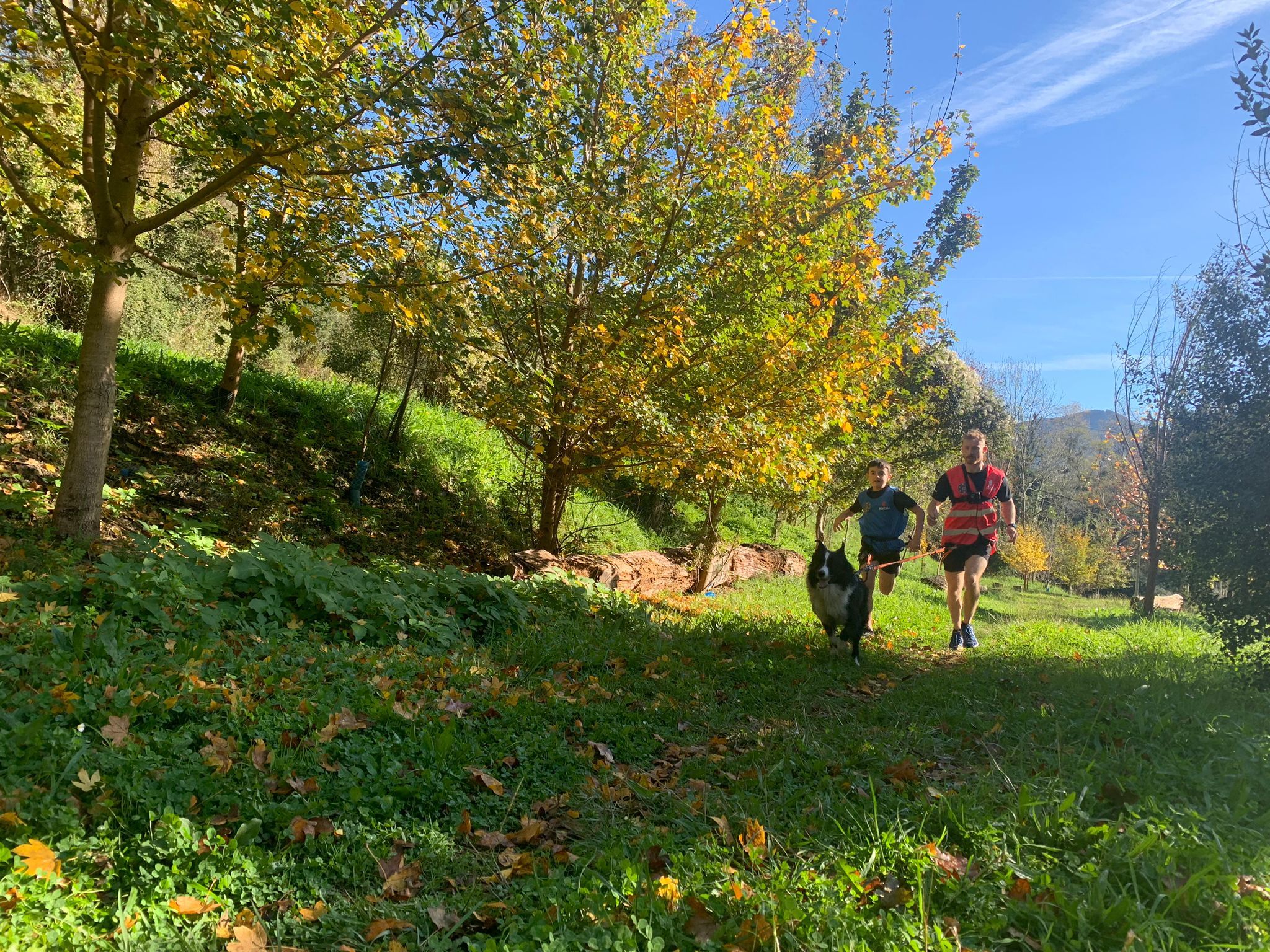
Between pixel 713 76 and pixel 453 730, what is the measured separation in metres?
7.05

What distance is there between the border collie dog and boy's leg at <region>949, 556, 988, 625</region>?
4.31 feet

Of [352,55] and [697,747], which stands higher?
[352,55]

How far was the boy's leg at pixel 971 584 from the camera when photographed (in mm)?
6809

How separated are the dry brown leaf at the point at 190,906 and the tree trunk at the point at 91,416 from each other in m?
4.75

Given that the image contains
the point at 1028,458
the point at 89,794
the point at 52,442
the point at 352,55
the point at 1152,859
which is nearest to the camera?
the point at 1152,859

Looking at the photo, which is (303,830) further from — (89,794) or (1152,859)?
(1152,859)

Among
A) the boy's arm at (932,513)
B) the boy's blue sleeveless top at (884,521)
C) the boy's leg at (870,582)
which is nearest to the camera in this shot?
the boy's leg at (870,582)

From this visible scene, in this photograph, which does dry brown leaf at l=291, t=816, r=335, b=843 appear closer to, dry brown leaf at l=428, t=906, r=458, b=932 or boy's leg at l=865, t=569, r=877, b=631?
dry brown leaf at l=428, t=906, r=458, b=932

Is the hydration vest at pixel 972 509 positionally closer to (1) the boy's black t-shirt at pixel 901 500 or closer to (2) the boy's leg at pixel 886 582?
(1) the boy's black t-shirt at pixel 901 500

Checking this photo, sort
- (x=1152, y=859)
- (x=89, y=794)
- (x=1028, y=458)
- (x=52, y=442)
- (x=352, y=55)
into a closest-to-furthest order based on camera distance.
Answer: (x=1152, y=859)
(x=89, y=794)
(x=352, y=55)
(x=52, y=442)
(x=1028, y=458)

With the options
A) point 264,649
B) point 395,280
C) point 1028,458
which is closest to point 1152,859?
point 264,649

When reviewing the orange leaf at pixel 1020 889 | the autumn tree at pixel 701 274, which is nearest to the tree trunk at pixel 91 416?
the autumn tree at pixel 701 274

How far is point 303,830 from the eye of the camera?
2.52 m

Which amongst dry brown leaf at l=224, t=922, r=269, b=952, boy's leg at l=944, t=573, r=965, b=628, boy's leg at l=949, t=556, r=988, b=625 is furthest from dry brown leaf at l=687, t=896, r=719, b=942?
boy's leg at l=944, t=573, r=965, b=628
